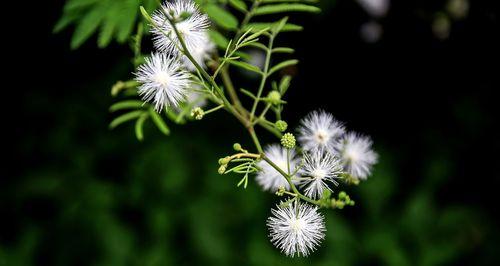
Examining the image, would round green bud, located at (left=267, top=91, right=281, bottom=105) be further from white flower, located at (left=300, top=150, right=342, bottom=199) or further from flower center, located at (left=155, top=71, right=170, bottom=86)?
flower center, located at (left=155, top=71, right=170, bottom=86)

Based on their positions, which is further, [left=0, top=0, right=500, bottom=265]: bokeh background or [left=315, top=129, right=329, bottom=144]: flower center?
[left=0, top=0, right=500, bottom=265]: bokeh background

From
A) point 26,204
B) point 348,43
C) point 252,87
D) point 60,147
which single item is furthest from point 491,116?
point 26,204

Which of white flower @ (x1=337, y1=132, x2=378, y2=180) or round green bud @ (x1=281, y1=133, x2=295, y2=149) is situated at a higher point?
white flower @ (x1=337, y1=132, x2=378, y2=180)

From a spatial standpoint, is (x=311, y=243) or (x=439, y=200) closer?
(x=311, y=243)

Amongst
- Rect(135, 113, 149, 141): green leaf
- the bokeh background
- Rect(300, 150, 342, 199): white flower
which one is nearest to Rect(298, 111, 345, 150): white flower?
Rect(300, 150, 342, 199): white flower

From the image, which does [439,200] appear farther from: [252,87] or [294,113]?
[252,87]

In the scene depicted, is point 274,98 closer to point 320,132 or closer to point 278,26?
point 320,132

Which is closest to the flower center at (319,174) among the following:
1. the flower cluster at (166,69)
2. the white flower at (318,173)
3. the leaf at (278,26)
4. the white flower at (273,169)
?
the white flower at (318,173)
